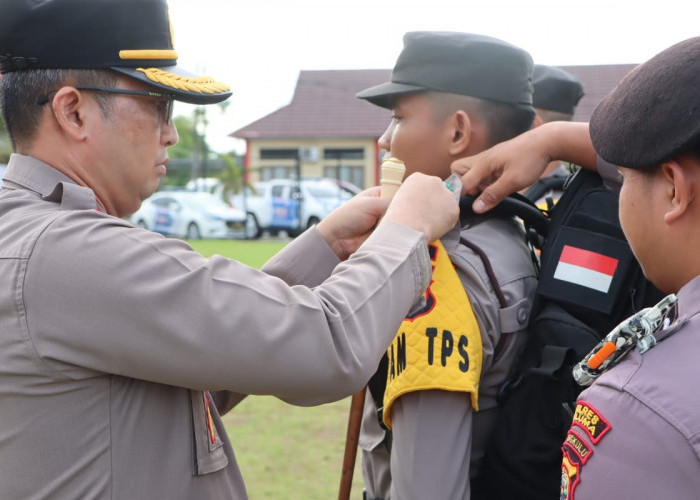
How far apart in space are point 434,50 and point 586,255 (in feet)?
2.47

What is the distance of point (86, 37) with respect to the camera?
1637mm

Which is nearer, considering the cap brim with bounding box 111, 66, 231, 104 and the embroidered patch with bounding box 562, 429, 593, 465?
the embroidered patch with bounding box 562, 429, 593, 465

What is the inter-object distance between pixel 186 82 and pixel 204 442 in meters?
0.79

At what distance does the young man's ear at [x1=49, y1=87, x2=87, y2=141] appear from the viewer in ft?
5.41

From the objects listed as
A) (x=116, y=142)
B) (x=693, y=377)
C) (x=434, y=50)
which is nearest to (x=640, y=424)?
(x=693, y=377)

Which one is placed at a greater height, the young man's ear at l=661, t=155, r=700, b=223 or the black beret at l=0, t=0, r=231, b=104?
the black beret at l=0, t=0, r=231, b=104

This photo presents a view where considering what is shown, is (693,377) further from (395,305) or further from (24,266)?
(24,266)

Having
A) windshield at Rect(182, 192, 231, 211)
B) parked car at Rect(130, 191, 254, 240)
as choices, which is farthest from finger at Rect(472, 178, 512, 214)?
windshield at Rect(182, 192, 231, 211)

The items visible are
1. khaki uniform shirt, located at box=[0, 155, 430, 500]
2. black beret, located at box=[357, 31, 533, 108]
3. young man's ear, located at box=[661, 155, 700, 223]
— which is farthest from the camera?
black beret, located at box=[357, 31, 533, 108]

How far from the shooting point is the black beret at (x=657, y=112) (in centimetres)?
124

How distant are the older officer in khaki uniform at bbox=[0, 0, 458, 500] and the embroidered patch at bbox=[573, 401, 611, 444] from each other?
Answer: 1.39 ft

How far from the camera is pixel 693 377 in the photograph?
119cm

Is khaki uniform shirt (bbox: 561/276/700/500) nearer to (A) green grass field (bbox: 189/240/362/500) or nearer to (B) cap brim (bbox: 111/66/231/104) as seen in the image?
(B) cap brim (bbox: 111/66/231/104)

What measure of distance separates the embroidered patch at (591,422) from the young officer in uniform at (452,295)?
635 mm
